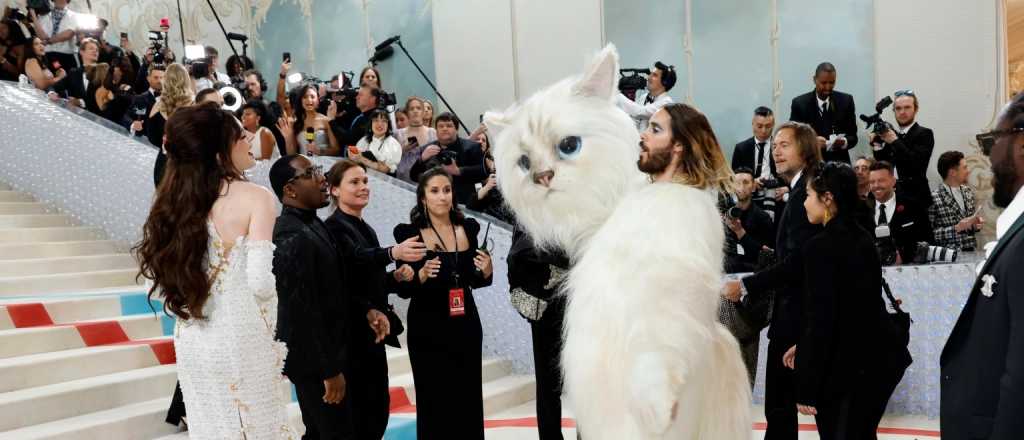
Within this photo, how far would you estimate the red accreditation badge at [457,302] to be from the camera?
182 inches

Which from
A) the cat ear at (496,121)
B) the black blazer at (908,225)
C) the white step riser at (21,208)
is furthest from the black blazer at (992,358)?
the white step riser at (21,208)

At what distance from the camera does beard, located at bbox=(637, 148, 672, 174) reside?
2.88m

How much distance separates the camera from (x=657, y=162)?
2885mm

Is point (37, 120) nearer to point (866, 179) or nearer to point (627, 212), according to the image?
point (866, 179)

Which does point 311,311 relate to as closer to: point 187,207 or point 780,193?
point 187,207

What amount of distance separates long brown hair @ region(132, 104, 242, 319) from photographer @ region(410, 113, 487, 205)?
4714 mm

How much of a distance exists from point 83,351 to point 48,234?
2.35m

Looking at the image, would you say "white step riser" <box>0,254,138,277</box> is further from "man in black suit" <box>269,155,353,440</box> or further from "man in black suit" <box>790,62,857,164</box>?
"man in black suit" <box>790,62,857,164</box>

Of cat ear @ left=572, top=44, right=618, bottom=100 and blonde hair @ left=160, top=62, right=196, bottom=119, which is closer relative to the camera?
cat ear @ left=572, top=44, right=618, bottom=100

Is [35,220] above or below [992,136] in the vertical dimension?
below

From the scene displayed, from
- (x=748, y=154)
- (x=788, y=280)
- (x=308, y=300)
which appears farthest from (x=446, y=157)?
(x=788, y=280)

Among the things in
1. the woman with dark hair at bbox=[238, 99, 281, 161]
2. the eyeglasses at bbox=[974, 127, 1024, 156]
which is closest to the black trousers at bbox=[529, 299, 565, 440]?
the eyeglasses at bbox=[974, 127, 1024, 156]

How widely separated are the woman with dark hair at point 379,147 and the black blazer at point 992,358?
6.47 m

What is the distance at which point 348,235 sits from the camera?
4.75 m
